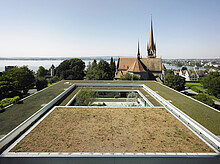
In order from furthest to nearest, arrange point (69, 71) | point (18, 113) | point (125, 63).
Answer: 1. point (69, 71)
2. point (125, 63)
3. point (18, 113)

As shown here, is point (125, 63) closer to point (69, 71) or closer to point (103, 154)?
point (69, 71)

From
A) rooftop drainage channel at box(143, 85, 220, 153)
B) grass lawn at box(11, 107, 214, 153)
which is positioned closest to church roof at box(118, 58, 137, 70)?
rooftop drainage channel at box(143, 85, 220, 153)

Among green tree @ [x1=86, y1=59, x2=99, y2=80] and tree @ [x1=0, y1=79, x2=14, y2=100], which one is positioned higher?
green tree @ [x1=86, y1=59, x2=99, y2=80]

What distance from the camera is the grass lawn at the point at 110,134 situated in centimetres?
880

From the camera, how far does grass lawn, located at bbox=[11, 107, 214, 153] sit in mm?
8805

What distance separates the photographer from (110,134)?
10375 millimetres

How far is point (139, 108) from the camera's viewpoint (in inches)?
627

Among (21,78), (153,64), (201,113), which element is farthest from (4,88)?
(153,64)

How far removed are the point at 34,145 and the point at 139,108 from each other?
11272mm

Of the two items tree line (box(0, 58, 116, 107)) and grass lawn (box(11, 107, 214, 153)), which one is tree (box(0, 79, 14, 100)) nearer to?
tree line (box(0, 58, 116, 107))

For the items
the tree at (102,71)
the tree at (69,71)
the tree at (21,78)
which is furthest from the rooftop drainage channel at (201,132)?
the tree at (69,71)

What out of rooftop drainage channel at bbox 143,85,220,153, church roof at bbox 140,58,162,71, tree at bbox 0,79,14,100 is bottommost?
rooftop drainage channel at bbox 143,85,220,153

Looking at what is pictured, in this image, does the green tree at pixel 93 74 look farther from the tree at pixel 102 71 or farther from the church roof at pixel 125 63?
the church roof at pixel 125 63

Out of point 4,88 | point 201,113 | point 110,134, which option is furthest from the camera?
point 4,88
